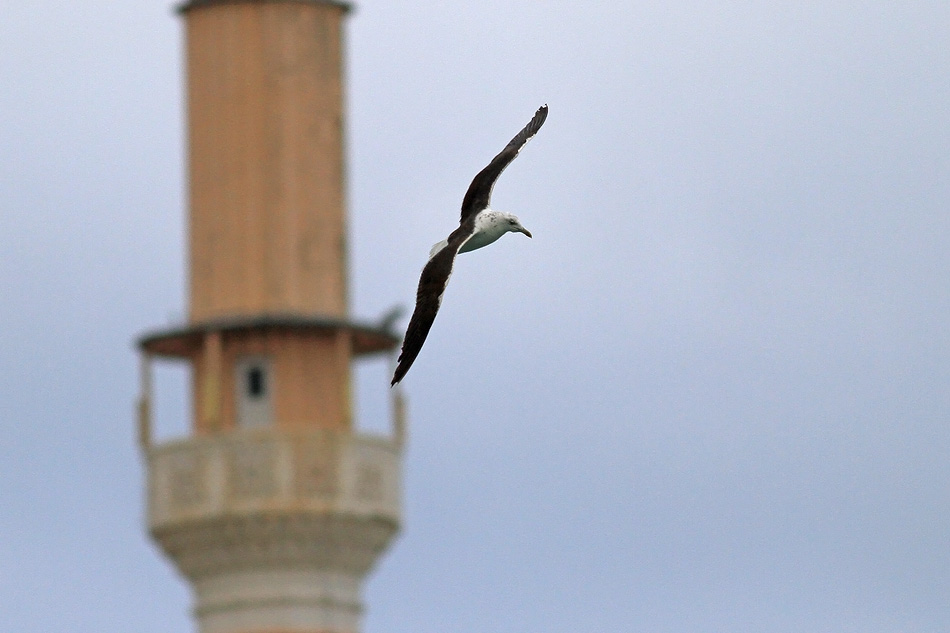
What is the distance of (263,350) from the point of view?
72000 millimetres

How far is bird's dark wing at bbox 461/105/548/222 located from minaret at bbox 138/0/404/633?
2361cm

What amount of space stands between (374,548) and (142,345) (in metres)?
5.76

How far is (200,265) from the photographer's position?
72.0 meters

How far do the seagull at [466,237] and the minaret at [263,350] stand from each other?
2246cm

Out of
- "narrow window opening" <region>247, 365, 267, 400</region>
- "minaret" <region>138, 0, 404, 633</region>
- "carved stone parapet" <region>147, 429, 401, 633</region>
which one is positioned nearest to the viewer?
"carved stone parapet" <region>147, 429, 401, 633</region>

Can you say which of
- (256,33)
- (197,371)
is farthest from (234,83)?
(197,371)

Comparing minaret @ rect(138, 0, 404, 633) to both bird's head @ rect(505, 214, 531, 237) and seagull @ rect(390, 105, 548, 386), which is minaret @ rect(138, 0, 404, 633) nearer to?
seagull @ rect(390, 105, 548, 386)

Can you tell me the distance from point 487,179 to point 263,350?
1029 inches

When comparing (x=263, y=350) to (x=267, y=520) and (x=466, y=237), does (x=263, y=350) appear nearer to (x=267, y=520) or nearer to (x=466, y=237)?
(x=267, y=520)

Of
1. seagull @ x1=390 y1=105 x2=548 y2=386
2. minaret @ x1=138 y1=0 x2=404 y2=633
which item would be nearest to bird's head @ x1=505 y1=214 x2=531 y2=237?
seagull @ x1=390 y1=105 x2=548 y2=386

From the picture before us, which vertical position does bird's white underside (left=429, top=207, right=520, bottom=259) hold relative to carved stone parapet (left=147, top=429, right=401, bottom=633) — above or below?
below

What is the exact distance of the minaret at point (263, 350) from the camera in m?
71.5

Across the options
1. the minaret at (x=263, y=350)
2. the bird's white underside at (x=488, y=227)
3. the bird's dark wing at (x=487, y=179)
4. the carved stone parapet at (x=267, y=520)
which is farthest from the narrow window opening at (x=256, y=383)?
the bird's white underside at (x=488, y=227)

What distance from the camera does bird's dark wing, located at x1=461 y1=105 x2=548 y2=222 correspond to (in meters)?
45.6
